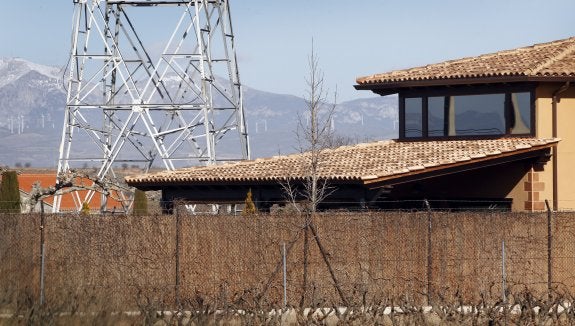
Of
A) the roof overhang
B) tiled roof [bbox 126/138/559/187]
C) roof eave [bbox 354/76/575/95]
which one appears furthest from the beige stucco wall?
tiled roof [bbox 126/138/559/187]

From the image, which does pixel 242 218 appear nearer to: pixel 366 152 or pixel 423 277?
pixel 423 277

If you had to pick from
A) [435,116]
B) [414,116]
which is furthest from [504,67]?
[414,116]

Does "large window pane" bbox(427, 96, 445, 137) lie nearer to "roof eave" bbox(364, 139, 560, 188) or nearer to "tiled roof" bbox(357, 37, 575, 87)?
"tiled roof" bbox(357, 37, 575, 87)

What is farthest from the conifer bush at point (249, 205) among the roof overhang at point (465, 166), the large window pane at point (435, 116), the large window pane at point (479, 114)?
the large window pane at point (479, 114)

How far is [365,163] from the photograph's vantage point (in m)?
36.2

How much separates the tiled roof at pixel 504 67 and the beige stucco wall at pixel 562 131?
0.71m

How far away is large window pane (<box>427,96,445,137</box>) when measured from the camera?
1557 inches

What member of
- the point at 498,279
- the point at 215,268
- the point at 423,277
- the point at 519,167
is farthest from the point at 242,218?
the point at 519,167

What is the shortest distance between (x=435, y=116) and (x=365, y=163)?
443cm

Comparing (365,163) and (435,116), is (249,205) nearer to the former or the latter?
(365,163)

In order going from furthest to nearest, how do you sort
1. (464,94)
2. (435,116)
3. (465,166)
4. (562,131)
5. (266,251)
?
1. (435,116)
2. (464,94)
3. (562,131)
4. (465,166)
5. (266,251)

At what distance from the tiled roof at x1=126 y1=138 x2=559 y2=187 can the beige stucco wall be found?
0.99 metres

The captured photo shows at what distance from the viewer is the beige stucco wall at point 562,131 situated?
37.2m

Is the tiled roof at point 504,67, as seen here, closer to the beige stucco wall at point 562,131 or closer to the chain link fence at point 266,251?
the beige stucco wall at point 562,131
